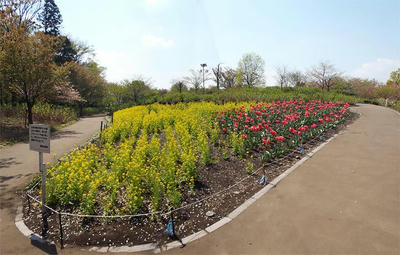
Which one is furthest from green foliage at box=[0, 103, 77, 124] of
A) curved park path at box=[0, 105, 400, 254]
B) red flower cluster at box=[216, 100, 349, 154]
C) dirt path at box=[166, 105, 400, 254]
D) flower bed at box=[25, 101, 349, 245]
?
dirt path at box=[166, 105, 400, 254]

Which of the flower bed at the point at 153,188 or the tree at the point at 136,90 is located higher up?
the tree at the point at 136,90

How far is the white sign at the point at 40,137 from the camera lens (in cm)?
393

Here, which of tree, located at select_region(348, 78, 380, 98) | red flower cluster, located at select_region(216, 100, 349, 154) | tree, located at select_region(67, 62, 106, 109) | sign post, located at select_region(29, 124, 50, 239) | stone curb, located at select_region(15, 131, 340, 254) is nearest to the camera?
stone curb, located at select_region(15, 131, 340, 254)

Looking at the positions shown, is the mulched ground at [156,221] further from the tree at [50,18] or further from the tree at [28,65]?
the tree at [50,18]

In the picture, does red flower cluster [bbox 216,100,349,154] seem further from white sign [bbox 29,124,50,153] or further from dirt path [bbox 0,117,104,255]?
dirt path [bbox 0,117,104,255]

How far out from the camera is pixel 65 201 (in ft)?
15.2

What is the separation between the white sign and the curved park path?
5.28ft

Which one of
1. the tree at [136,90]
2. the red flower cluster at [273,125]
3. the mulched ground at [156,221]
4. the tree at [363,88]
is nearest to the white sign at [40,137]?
the mulched ground at [156,221]

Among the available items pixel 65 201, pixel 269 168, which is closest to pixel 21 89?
pixel 65 201

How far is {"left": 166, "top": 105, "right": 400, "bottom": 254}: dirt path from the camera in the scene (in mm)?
3318

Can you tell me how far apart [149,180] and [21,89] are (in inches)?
528

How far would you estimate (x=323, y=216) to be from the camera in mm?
3994

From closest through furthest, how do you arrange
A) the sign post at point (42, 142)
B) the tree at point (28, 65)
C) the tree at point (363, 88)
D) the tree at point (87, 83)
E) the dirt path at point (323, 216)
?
the dirt path at point (323, 216) < the sign post at point (42, 142) < the tree at point (28, 65) < the tree at point (87, 83) < the tree at point (363, 88)

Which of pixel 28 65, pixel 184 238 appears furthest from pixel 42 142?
pixel 28 65
